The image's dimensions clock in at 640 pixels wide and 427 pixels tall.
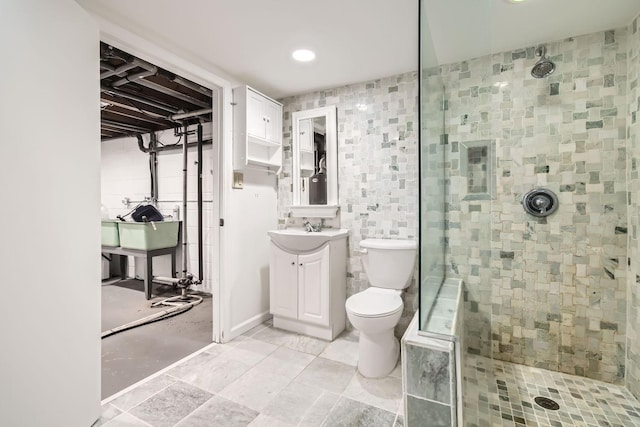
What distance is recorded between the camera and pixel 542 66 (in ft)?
6.16

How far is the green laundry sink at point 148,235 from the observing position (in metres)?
3.43

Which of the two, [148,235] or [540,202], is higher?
[540,202]

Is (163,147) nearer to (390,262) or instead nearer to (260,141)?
(260,141)

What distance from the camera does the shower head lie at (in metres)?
1.87

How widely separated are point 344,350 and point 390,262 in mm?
757

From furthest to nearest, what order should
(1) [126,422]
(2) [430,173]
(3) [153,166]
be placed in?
(3) [153,166] → (1) [126,422] → (2) [430,173]

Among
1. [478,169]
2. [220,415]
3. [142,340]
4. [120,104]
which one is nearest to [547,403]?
[478,169]

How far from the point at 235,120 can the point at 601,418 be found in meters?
2.92

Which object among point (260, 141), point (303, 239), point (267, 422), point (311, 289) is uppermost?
point (260, 141)

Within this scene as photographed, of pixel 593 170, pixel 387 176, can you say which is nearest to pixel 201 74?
pixel 387 176

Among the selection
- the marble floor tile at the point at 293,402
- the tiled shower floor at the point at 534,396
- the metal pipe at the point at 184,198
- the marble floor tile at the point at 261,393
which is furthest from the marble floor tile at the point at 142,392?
the metal pipe at the point at 184,198

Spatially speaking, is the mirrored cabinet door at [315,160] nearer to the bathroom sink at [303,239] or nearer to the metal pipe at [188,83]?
the bathroom sink at [303,239]

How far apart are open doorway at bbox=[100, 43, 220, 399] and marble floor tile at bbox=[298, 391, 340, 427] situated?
111 cm

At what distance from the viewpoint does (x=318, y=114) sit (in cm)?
270
